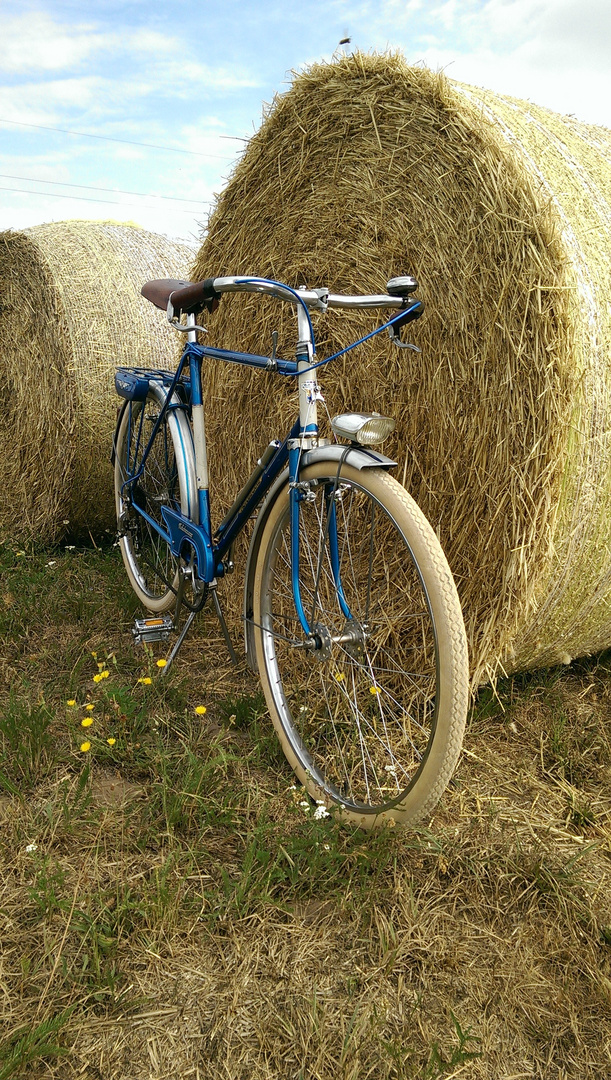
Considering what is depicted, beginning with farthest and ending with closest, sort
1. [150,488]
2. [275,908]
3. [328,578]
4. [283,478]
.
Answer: [150,488]
[328,578]
[283,478]
[275,908]

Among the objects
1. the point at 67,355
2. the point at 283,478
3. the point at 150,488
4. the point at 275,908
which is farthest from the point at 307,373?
the point at 67,355

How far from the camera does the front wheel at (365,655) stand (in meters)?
1.97

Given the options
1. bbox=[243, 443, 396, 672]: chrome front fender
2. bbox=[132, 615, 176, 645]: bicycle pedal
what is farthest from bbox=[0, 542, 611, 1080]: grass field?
bbox=[132, 615, 176, 645]: bicycle pedal

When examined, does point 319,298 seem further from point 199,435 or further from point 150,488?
point 150,488

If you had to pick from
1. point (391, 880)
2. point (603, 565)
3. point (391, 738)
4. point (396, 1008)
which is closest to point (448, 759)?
point (391, 880)

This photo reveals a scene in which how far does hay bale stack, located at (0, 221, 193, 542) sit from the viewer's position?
14.8 ft

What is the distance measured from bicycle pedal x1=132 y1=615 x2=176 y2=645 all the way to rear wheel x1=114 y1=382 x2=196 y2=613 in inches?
5.4

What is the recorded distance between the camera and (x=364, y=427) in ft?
6.92

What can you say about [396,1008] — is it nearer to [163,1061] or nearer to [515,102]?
[163,1061]

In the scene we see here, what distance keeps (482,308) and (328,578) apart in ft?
3.36

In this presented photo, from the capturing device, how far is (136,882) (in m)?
2.06

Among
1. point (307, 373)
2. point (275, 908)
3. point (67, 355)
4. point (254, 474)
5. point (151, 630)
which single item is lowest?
point (275, 908)

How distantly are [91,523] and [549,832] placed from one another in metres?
3.27

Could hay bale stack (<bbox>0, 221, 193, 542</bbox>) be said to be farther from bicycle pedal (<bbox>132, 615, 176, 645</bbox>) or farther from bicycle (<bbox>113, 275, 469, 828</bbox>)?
bicycle pedal (<bbox>132, 615, 176, 645</bbox>)
